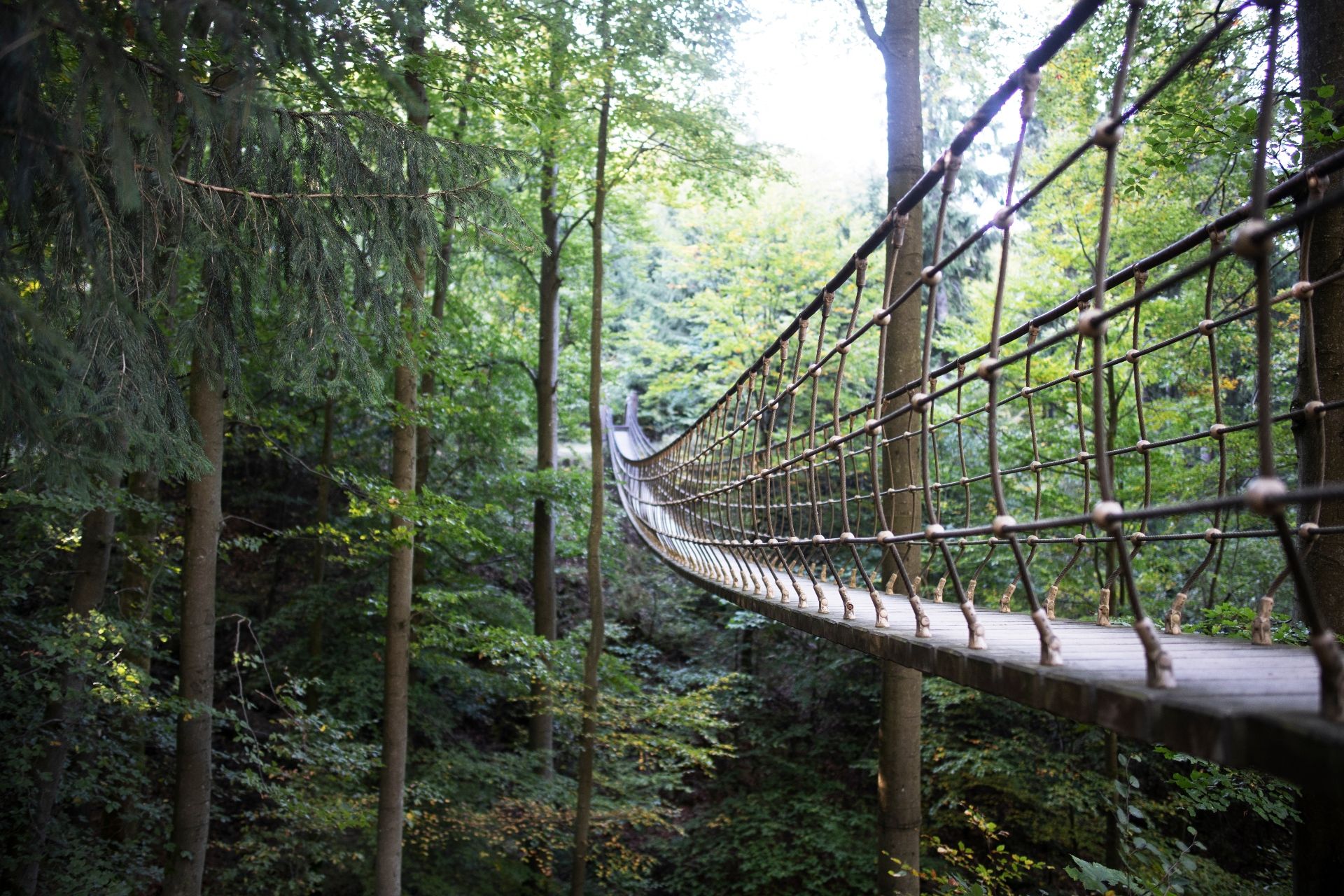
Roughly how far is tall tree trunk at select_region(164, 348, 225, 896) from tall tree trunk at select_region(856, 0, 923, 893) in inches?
Result: 121

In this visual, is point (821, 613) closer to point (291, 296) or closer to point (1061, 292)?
point (291, 296)

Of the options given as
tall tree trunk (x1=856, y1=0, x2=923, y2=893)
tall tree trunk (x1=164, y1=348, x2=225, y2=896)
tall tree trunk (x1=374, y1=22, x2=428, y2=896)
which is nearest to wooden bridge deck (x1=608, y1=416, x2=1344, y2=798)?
tall tree trunk (x1=856, y1=0, x2=923, y2=893)

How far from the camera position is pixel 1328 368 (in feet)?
6.85

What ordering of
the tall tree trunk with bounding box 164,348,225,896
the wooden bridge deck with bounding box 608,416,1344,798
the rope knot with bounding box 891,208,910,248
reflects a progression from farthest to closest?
the tall tree trunk with bounding box 164,348,225,896 → the rope knot with bounding box 891,208,910,248 → the wooden bridge deck with bounding box 608,416,1344,798

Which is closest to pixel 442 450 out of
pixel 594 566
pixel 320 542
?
pixel 320 542

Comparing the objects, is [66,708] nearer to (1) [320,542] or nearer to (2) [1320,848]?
(1) [320,542]

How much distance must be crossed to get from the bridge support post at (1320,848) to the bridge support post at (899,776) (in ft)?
5.66

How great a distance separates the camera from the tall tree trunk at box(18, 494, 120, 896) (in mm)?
4695

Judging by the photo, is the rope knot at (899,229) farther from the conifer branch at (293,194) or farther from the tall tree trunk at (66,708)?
the tall tree trunk at (66,708)

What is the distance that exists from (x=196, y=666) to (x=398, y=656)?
1.08 m

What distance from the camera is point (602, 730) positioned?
642 centimetres

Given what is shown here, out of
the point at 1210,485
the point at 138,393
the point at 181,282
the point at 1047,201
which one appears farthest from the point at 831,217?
the point at 138,393

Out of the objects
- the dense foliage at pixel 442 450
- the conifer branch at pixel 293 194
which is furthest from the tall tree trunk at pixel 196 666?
the conifer branch at pixel 293 194

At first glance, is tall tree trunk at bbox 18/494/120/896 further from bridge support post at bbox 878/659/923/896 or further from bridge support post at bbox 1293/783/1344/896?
bridge support post at bbox 1293/783/1344/896
